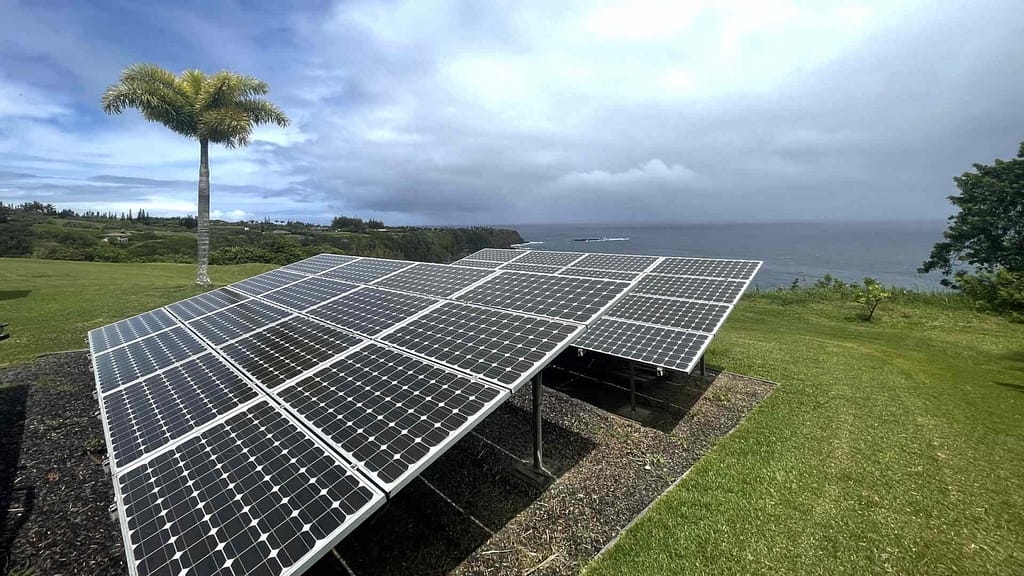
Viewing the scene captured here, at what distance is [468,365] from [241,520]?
3.40 meters

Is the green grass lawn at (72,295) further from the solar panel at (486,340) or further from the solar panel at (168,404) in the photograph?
the solar panel at (486,340)

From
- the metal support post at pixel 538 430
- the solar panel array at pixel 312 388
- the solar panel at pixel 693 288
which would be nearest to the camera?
the solar panel array at pixel 312 388

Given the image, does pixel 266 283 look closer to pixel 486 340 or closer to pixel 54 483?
pixel 54 483

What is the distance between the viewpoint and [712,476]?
791cm

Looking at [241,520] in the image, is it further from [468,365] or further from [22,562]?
[22,562]

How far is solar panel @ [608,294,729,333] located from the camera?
11.5 m

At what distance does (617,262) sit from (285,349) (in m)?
15.5

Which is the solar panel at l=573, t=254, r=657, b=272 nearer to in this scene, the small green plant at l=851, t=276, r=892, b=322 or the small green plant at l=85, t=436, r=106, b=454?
the small green plant at l=851, t=276, r=892, b=322

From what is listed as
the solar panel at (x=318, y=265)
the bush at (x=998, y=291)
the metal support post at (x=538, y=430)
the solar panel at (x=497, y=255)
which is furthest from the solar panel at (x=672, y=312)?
the bush at (x=998, y=291)

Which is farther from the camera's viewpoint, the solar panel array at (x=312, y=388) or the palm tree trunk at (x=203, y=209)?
the palm tree trunk at (x=203, y=209)

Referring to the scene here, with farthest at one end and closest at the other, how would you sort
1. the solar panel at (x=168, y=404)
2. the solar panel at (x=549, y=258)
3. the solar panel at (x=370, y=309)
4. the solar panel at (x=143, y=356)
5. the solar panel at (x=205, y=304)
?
the solar panel at (x=549, y=258) → the solar panel at (x=205, y=304) → the solar panel at (x=370, y=309) → the solar panel at (x=143, y=356) → the solar panel at (x=168, y=404)

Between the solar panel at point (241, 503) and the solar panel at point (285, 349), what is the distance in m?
1.64

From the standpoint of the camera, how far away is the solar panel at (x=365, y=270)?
14203mm

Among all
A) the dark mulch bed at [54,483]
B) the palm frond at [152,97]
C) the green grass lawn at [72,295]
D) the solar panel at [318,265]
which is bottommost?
the dark mulch bed at [54,483]
